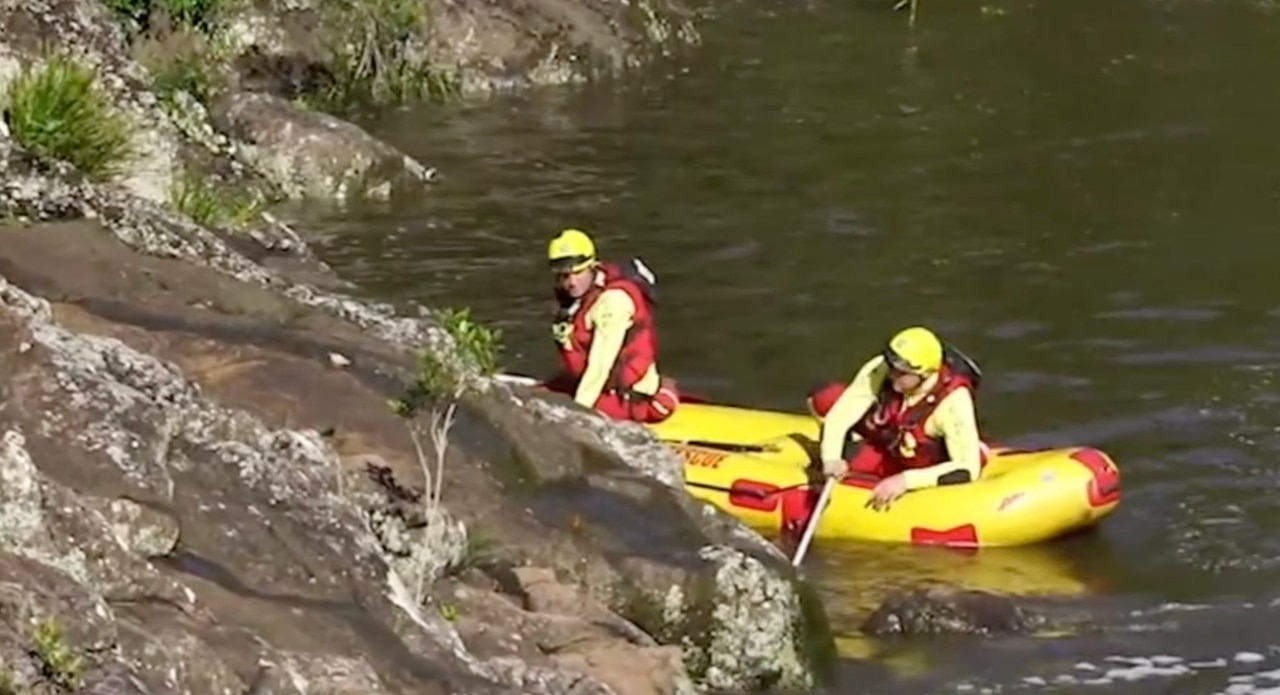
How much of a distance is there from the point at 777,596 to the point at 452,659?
237 centimetres

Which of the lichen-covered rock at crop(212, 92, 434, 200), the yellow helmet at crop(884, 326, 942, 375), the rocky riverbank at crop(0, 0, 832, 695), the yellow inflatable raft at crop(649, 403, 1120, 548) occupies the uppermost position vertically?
the yellow helmet at crop(884, 326, 942, 375)

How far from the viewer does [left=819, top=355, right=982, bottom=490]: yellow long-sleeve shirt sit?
13.5 m

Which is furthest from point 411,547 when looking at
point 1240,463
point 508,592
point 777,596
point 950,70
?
point 950,70

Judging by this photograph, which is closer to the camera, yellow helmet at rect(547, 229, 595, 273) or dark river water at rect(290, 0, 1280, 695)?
dark river water at rect(290, 0, 1280, 695)

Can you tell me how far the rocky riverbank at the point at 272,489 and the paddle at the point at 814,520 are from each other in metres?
1.39

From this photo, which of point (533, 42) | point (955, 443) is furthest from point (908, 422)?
point (533, 42)

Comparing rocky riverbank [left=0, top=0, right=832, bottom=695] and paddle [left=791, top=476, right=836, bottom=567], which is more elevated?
rocky riverbank [left=0, top=0, right=832, bottom=695]

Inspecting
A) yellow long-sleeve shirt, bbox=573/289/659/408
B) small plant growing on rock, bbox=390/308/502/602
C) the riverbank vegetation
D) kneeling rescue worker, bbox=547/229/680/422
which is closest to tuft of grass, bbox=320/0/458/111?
the riverbank vegetation

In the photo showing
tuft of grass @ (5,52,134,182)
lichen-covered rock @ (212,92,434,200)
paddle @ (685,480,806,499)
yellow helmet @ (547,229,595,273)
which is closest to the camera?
tuft of grass @ (5,52,134,182)

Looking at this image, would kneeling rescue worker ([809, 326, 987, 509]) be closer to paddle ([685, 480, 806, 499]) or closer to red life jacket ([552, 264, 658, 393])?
paddle ([685, 480, 806, 499])

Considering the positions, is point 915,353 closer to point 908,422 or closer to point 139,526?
point 908,422

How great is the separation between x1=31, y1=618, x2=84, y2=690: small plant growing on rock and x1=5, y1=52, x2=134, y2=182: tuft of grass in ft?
19.0

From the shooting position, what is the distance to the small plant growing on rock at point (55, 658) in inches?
256

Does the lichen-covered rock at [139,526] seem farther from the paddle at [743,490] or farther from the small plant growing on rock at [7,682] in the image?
the paddle at [743,490]
